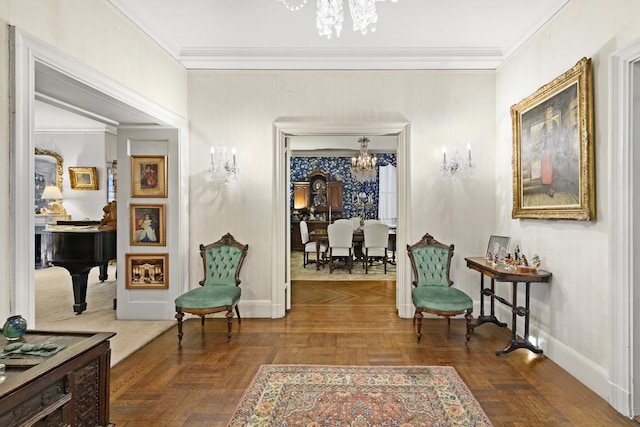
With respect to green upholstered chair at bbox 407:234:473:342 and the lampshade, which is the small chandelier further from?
the lampshade

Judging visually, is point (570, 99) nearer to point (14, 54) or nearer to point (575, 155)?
point (575, 155)

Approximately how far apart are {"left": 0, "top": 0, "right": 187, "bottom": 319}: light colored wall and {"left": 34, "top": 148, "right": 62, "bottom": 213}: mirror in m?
5.67

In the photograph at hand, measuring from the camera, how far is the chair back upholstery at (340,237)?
7.46 meters

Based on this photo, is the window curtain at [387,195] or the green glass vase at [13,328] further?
the window curtain at [387,195]

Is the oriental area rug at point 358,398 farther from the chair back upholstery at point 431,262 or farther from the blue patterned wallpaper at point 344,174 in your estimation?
the blue patterned wallpaper at point 344,174

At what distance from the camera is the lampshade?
7898mm

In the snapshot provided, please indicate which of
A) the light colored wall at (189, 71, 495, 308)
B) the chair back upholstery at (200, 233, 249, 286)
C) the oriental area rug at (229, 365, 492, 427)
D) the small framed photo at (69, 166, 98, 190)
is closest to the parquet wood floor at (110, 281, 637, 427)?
the oriental area rug at (229, 365, 492, 427)

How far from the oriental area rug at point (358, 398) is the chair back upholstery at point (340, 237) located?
440 cm

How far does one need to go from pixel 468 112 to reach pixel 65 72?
14.0ft

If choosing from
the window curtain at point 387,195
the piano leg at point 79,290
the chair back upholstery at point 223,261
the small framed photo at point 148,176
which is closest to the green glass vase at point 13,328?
the chair back upholstery at point 223,261

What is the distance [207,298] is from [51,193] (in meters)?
6.30

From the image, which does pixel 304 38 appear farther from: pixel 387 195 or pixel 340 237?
pixel 387 195

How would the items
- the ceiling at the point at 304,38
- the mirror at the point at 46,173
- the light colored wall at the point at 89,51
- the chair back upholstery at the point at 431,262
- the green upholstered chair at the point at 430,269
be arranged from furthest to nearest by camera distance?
the mirror at the point at 46,173 → the chair back upholstery at the point at 431,262 → the green upholstered chair at the point at 430,269 → the ceiling at the point at 304,38 → the light colored wall at the point at 89,51

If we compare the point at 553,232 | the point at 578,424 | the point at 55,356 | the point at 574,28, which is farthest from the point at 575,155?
the point at 55,356
